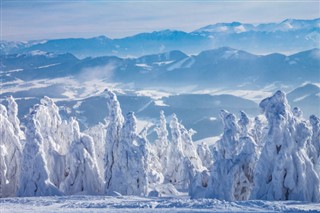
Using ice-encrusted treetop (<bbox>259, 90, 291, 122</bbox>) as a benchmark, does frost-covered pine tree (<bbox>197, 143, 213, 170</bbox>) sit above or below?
below

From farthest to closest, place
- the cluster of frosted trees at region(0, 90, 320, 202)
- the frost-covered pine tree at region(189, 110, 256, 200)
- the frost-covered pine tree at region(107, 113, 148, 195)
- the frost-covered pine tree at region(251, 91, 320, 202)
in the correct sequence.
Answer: the frost-covered pine tree at region(107, 113, 148, 195) → the frost-covered pine tree at region(189, 110, 256, 200) → the cluster of frosted trees at region(0, 90, 320, 202) → the frost-covered pine tree at region(251, 91, 320, 202)

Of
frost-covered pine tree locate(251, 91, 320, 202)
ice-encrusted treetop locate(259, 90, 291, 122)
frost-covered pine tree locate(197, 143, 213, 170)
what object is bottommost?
frost-covered pine tree locate(197, 143, 213, 170)

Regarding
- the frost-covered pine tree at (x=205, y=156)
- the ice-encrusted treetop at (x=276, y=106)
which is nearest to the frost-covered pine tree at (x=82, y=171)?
the ice-encrusted treetop at (x=276, y=106)

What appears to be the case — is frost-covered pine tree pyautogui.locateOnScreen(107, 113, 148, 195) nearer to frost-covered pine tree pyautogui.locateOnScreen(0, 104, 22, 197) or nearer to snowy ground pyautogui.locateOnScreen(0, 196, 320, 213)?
frost-covered pine tree pyautogui.locateOnScreen(0, 104, 22, 197)

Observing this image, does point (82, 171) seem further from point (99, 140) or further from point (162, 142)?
point (162, 142)

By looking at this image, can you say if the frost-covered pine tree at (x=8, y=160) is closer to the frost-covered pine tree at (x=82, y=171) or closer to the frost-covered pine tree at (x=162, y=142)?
the frost-covered pine tree at (x=82, y=171)

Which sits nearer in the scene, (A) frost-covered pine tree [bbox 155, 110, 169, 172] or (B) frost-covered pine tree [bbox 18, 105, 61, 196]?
(B) frost-covered pine tree [bbox 18, 105, 61, 196]

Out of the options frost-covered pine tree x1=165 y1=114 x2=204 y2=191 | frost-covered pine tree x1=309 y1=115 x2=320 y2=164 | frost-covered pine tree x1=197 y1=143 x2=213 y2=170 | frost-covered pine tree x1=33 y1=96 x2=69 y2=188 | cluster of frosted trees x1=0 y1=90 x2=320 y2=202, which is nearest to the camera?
cluster of frosted trees x1=0 y1=90 x2=320 y2=202

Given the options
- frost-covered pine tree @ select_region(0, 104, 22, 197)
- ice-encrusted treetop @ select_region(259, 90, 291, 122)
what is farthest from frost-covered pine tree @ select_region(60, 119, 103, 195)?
ice-encrusted treetop @ select_region(259, 90, 291, 122)
